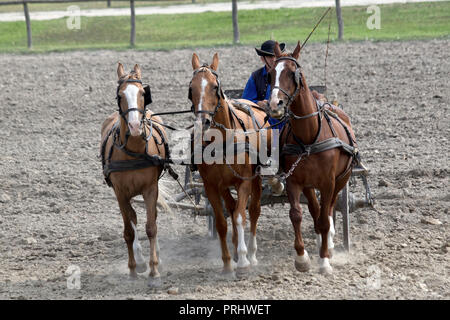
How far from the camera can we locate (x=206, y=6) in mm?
28953

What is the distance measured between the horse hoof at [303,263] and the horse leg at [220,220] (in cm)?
65

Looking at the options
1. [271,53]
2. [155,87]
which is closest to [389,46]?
[155,87]

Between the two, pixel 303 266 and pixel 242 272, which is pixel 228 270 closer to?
pixel 242 272

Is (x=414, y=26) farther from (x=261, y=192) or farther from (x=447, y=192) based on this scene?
(x=261, y=192)

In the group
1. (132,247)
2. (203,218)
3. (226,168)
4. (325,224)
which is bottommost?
(203,218)

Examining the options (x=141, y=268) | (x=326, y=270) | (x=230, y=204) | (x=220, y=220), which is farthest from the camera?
(x=230, y=204)

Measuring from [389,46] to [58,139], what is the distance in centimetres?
801

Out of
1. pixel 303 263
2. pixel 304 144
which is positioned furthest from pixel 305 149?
pixel 303 263

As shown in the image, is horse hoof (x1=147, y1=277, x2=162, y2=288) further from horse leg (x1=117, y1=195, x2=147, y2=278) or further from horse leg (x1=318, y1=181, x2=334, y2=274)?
horse leg (x1=318, y1=181, x2=334, y2=274)

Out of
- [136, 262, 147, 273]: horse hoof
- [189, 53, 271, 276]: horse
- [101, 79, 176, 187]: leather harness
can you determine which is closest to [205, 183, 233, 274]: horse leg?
[189, 53, 271, 276]: horse

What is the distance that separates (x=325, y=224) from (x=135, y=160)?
194 cm

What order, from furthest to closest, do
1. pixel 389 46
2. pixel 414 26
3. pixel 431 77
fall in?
1. pixel 414 26
2. pixel 389 46
3. pixel 431 77

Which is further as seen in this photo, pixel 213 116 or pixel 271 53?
pixel 271 53

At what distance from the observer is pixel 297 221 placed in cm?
706
